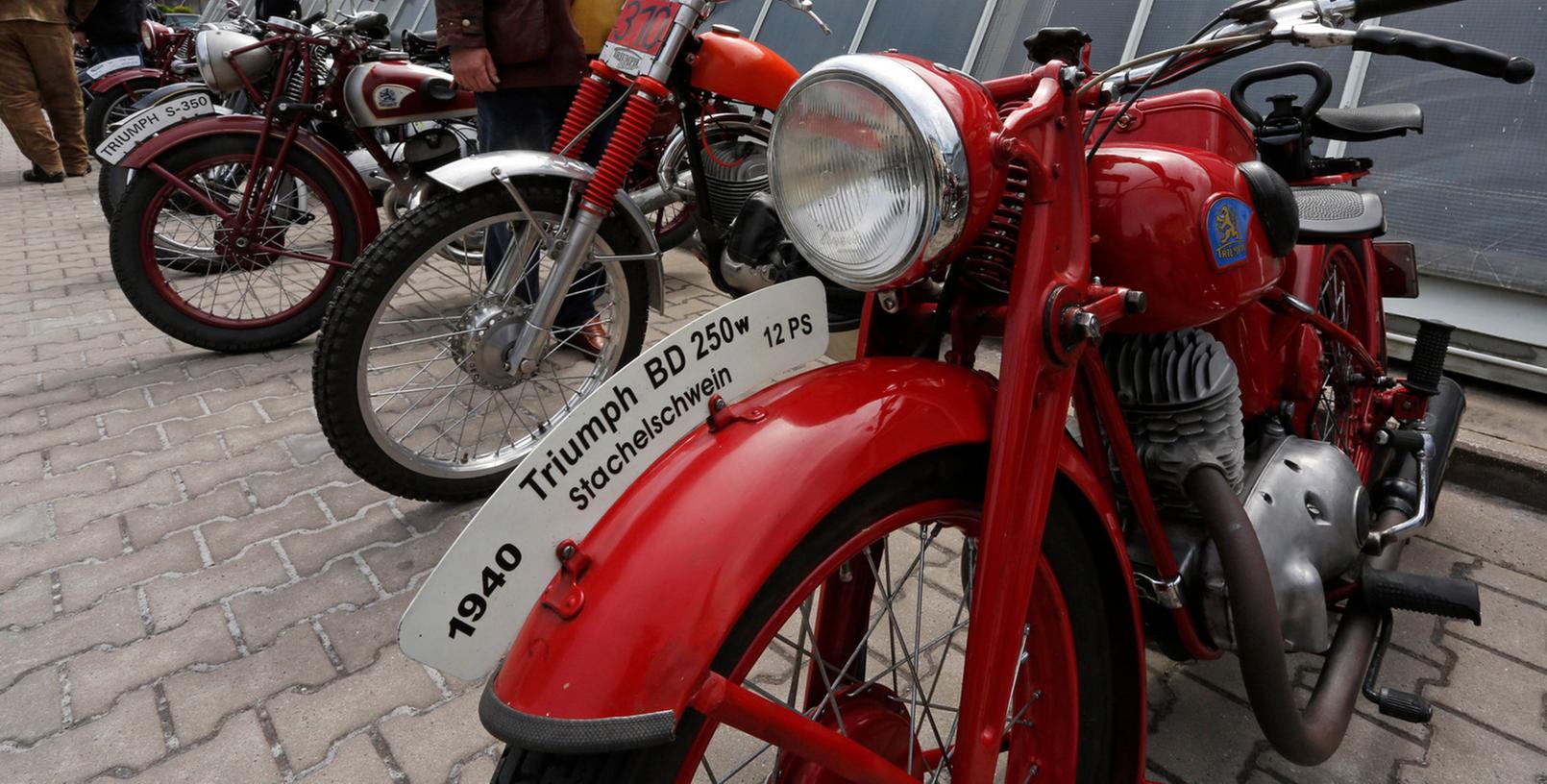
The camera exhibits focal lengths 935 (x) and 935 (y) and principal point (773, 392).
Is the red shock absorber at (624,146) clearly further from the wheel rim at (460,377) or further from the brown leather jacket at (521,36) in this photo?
the brown leather jacket at (521,36)

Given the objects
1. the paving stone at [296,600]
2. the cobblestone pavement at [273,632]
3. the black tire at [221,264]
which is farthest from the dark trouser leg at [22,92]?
the paving stone at [296,600]

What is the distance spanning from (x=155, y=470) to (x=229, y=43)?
6.96ft

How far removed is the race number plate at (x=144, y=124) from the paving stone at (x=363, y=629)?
2.47 metres

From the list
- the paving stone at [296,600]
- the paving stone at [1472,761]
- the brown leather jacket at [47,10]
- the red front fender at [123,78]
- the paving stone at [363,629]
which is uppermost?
the brown leather jacket at [47,10]

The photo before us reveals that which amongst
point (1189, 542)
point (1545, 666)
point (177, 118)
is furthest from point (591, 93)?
point (1545, 666)

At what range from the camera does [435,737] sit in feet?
5.71

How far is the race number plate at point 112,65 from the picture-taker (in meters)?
7.45

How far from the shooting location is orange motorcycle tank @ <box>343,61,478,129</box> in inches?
150

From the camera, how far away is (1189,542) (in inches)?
55.6

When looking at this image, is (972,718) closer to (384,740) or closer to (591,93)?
(384,740)

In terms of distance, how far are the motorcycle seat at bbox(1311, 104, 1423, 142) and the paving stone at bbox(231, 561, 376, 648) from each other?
7.55ft

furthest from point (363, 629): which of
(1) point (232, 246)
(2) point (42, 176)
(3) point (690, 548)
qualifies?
(2) point (42, 176)

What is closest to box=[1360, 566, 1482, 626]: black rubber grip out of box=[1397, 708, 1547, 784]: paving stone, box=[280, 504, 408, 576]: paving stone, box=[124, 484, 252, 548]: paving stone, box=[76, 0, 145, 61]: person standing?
box=[1397, 708, 1547, 784]: paving stone

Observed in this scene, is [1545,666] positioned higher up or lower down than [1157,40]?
lower down
